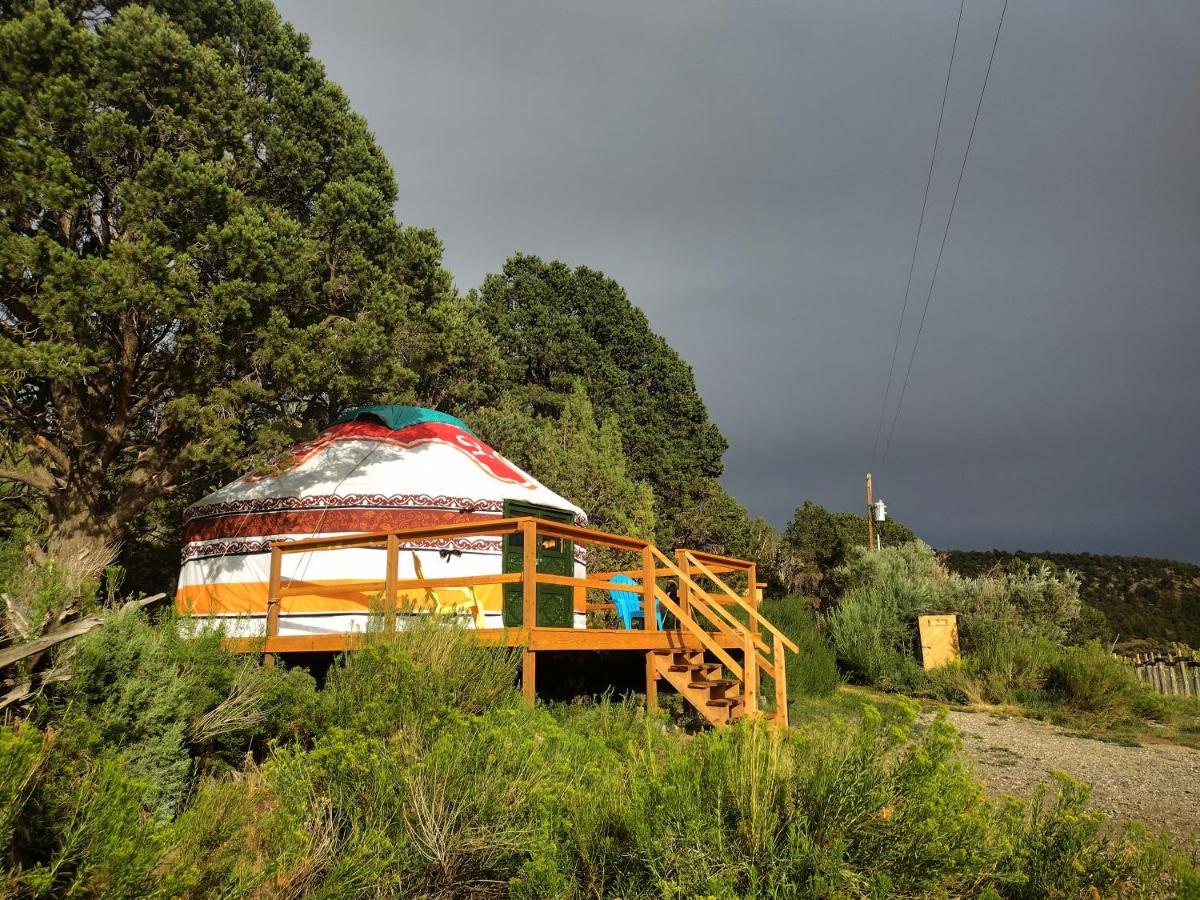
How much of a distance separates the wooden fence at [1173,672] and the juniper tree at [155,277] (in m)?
10.8

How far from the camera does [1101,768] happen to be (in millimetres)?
6020

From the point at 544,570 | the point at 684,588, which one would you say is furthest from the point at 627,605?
the point at 684,588

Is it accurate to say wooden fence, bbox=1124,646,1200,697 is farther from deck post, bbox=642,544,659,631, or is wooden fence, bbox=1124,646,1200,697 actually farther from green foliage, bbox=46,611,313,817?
green foliage, bbox=46,611,313,817

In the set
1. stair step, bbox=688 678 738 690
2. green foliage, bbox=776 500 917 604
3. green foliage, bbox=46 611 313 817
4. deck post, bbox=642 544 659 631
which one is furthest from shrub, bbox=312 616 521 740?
green foliage, bbox=776 500 917 604

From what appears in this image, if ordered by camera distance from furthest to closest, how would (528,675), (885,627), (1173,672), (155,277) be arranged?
(885,627) < (1173,672) < (155,277) < (528,675)

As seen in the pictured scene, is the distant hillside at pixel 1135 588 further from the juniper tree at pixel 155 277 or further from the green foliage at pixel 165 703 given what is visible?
the green foliage at pixel 165 703

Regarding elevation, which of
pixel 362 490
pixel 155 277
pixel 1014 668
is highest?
pixel 155 277

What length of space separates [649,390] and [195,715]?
18.6 metres

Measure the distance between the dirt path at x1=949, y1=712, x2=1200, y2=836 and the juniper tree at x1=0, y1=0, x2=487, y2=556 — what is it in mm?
6948

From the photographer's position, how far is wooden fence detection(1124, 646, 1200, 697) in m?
10.5

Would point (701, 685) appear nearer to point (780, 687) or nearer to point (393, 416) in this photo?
point (780, 687)

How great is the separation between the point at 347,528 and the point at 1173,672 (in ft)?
37.0

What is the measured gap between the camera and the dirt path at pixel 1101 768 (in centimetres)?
482

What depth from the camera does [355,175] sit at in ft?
35.7
